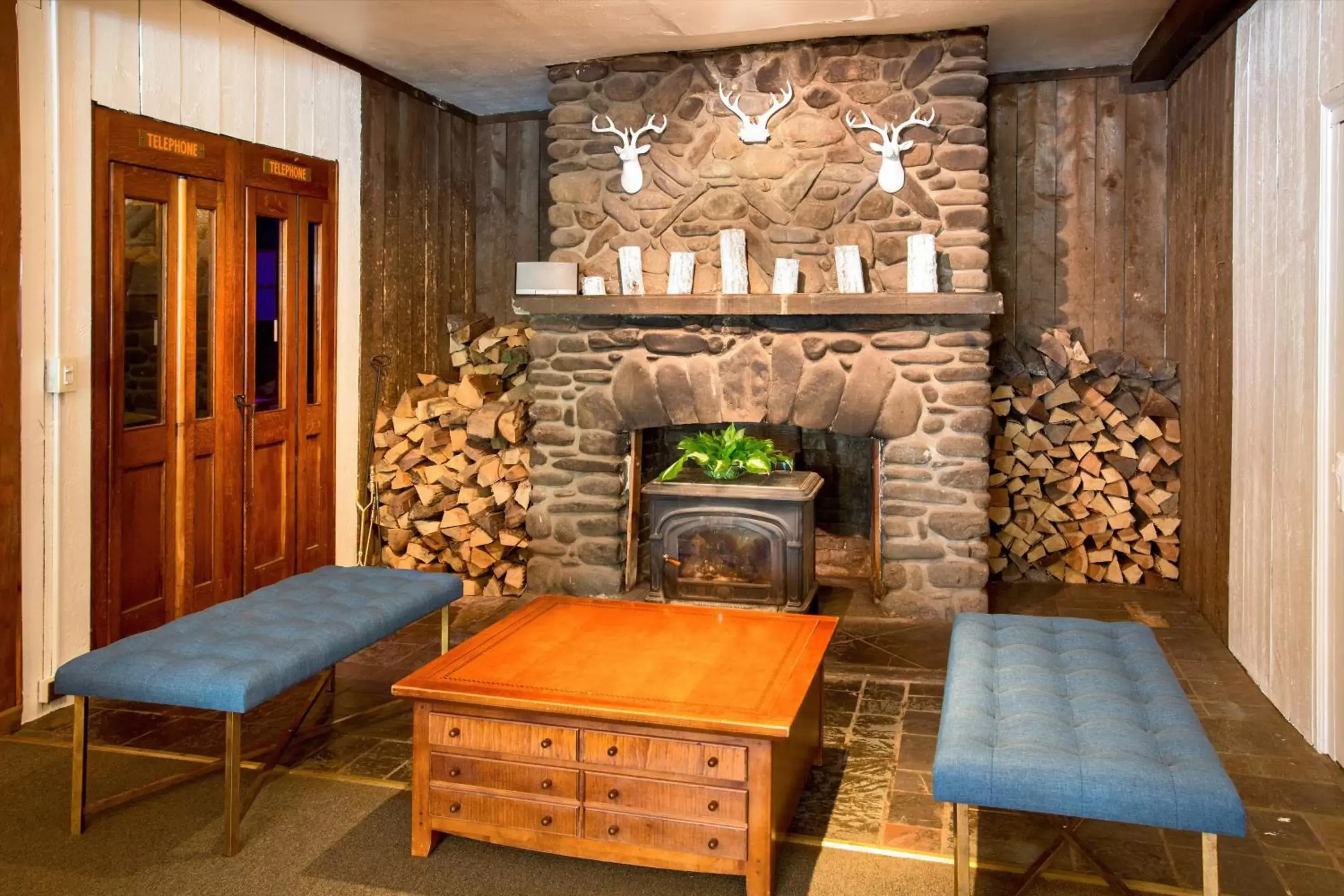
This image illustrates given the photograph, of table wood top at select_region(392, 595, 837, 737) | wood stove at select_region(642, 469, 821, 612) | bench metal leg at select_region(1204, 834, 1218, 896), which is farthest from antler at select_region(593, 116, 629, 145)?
bench metal leg at select_region(1204, 834, 1218, 896)

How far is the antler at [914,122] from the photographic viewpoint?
16.2 feet

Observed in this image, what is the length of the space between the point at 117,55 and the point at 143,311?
943mm

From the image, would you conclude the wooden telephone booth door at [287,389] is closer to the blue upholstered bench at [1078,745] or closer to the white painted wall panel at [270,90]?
the white painted wall panel at [270,90]

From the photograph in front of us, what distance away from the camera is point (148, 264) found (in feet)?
14.2

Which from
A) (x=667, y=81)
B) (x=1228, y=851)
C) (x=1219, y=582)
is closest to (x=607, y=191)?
(x=667, y=81)

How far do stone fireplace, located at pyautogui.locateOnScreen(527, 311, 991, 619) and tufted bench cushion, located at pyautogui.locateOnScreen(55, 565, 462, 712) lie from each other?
165 centimetres

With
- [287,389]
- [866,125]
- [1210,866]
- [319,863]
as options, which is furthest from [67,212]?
[1210,866]

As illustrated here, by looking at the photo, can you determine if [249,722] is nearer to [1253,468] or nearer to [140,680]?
[140,680]

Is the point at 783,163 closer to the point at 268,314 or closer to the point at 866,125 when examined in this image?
the point at 866,125

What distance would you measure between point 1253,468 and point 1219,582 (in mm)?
762

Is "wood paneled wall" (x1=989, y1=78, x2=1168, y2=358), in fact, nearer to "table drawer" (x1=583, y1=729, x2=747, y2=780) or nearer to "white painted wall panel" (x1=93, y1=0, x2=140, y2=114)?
"table drawer" (x1=583, y1=729, x2=747, y2=780)

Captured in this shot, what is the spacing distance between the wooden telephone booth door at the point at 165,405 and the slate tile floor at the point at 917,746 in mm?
560

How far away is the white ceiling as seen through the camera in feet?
15.1

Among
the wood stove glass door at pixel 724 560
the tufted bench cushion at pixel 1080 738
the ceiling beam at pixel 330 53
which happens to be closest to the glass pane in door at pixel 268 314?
the ceiling beam at pixel 330 53
